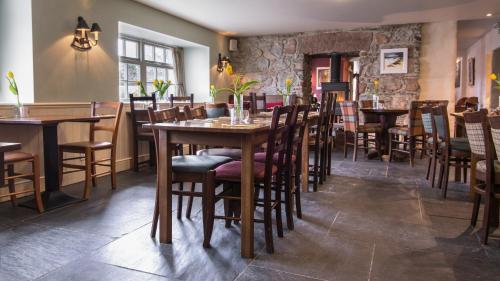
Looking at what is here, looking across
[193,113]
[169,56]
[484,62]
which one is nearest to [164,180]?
[193,113]

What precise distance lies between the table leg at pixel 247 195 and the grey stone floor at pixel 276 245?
8 centimetres

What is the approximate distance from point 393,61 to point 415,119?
94.6 inches

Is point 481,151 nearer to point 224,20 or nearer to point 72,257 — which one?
point 72,257

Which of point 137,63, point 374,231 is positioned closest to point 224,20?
point 137,63

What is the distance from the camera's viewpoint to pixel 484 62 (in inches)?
384

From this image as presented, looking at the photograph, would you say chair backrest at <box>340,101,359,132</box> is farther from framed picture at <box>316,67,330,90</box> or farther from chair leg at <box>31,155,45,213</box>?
framed picture at <box>316,67,330,90</box>

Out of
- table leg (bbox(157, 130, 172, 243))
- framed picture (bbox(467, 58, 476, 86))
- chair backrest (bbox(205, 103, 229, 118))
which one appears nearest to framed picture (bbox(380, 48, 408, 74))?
chair backrest (bbox(205, 103, 229, 118))

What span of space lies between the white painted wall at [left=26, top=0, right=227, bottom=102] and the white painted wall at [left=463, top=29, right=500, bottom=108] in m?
7.69

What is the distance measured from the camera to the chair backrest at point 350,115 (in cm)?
566

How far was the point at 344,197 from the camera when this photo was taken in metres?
3.60

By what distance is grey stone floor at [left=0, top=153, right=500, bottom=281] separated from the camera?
2.01 metres

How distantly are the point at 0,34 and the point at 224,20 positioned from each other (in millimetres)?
3678

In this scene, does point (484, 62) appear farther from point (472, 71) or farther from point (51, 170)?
point (51, 170)

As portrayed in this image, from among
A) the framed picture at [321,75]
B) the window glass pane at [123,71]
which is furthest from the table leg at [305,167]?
the framed picture at [321,75]
